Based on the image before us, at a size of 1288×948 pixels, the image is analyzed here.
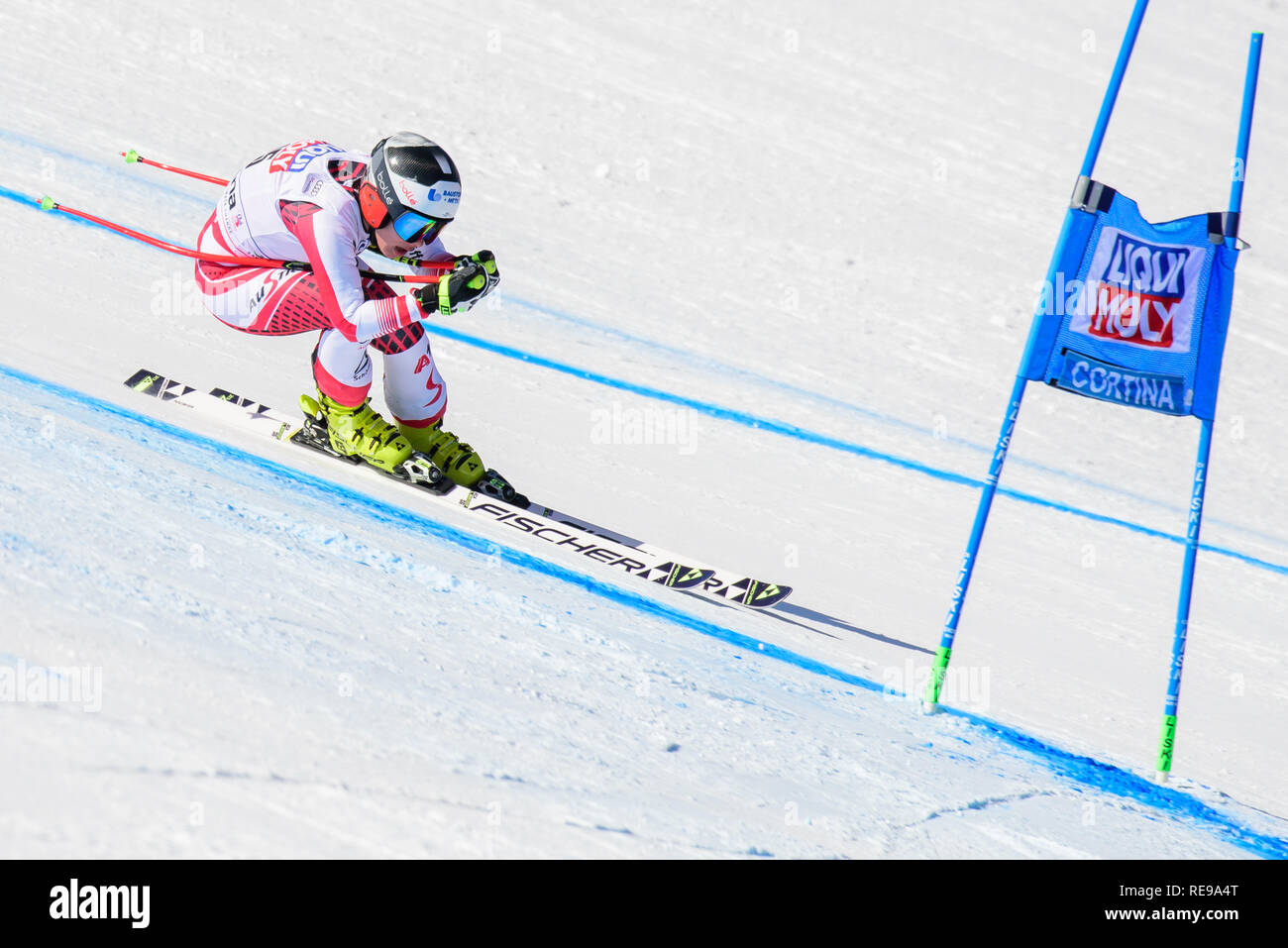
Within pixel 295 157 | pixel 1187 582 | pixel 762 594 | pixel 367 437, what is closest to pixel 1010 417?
pixel 1187 582

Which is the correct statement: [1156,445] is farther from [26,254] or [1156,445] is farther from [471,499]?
[26,254]

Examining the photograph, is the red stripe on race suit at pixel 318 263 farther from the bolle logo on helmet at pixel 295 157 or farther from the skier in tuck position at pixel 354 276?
the bolle logo on helmet at pixel 295 157

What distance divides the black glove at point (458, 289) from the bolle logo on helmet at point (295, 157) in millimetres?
674

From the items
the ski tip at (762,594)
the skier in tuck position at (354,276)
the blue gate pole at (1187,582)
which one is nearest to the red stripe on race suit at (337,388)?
the skier in tuck position at (354,276)

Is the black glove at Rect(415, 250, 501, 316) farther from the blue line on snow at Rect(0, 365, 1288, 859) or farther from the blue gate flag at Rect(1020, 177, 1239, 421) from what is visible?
the blue gate flag at Rect(1020, 177, 1239, 421)

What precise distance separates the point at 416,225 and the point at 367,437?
84 cm

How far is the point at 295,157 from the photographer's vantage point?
4727 mm

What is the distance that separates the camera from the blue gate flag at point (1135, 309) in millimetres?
3666

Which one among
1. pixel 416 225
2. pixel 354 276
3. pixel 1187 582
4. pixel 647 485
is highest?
pixel 416 225

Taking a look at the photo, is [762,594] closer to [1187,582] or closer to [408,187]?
[1187,582]

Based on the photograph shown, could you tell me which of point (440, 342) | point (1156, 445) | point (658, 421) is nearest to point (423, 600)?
point (658, 421)
